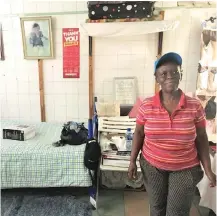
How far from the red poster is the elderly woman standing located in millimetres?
1593

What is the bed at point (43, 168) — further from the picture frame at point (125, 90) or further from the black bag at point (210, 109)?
the black bag at point (210, 109)

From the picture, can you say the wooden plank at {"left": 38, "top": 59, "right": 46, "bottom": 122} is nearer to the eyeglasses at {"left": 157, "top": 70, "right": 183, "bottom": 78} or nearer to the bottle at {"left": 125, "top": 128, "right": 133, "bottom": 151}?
the bottle at {"left": 125, "top": 128, "right": 133, "bottom": 151}

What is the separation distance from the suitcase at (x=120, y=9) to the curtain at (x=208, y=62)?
1.94ft

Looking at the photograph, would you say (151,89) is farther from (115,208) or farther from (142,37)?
(115,208)

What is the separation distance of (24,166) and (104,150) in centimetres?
70

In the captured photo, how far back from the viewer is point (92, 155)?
6.50 feet

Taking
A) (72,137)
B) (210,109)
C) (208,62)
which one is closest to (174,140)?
(72,137)

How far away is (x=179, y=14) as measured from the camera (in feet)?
8.33

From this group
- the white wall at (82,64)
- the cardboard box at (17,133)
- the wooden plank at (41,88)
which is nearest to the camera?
the cardboard box at (17,133)

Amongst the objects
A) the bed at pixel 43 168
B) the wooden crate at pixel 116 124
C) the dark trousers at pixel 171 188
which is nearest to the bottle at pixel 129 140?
the wooden crate at pixel 116 124

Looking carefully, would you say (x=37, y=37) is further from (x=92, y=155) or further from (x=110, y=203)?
(x=110, y=203)

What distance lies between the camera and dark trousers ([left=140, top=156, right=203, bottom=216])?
1.22 meters

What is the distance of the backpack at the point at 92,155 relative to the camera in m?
1.98

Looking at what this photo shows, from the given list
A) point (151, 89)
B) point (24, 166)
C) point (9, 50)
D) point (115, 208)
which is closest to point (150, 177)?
point (115, 208)
